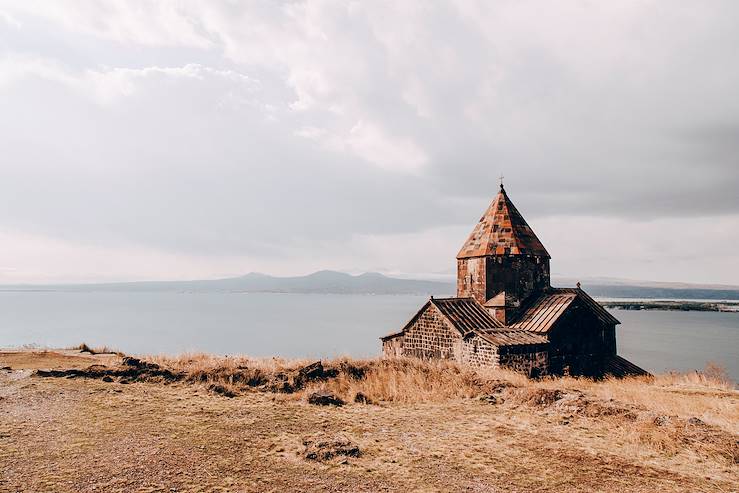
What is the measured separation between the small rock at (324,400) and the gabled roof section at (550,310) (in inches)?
434

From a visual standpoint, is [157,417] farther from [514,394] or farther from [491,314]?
[491,314]

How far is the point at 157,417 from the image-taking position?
9.70 meters

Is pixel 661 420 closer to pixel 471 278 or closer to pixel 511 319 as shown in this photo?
pixel 511 319

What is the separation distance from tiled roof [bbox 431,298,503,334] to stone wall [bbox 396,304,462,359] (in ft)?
1.17

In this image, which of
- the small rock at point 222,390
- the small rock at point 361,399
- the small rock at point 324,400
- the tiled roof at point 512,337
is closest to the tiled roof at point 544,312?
the tiled roof at point 512,337

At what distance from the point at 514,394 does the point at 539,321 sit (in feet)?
27.3

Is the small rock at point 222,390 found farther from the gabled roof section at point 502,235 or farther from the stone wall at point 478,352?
the gabled roof section at point 502,235

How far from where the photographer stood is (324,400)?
1161 cm

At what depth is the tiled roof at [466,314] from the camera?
65.2 feet

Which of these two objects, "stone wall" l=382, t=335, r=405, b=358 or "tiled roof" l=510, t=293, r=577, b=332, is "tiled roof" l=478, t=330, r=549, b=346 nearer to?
"tiled roof" l=510, t=293, r=577, b=332

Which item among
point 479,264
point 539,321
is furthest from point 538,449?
point 479,264

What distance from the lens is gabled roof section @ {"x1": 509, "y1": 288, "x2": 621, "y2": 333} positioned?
765 inches

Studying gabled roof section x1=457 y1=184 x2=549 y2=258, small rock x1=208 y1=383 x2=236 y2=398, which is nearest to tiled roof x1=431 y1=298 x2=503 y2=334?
gabled roof section x1=457 y1=184 x2=549 y2=258

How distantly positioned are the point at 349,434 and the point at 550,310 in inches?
554
